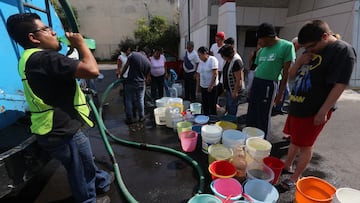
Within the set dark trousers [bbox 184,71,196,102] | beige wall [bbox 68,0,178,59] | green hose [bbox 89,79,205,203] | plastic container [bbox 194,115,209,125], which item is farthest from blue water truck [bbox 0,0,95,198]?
beige wall [bbox 68,0,178,59]

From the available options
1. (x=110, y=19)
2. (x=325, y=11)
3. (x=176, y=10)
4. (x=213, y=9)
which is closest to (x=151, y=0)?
(x=176, y=10)

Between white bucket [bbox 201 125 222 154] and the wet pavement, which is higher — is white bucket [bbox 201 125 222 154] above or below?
above

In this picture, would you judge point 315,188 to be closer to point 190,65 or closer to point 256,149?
point 256,149

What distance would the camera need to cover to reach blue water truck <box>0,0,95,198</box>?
1710mm

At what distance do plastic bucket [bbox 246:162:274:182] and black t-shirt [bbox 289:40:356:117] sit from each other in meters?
0.72

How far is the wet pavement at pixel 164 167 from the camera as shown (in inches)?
99.4

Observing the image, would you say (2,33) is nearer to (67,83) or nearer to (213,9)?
(67,83)

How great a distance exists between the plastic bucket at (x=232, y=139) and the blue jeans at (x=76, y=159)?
5.75 ft

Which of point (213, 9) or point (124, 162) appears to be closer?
point (124, 162)

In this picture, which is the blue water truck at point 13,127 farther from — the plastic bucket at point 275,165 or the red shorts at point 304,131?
the red shorts at point 304,131

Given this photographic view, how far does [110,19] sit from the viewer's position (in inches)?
894

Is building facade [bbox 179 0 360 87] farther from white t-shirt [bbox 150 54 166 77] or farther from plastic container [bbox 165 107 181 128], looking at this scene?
plastic container [bbox 165 107 181 128]

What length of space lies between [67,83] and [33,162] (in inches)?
33.6

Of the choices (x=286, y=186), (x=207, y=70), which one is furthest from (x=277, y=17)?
(x=286, y=186)
